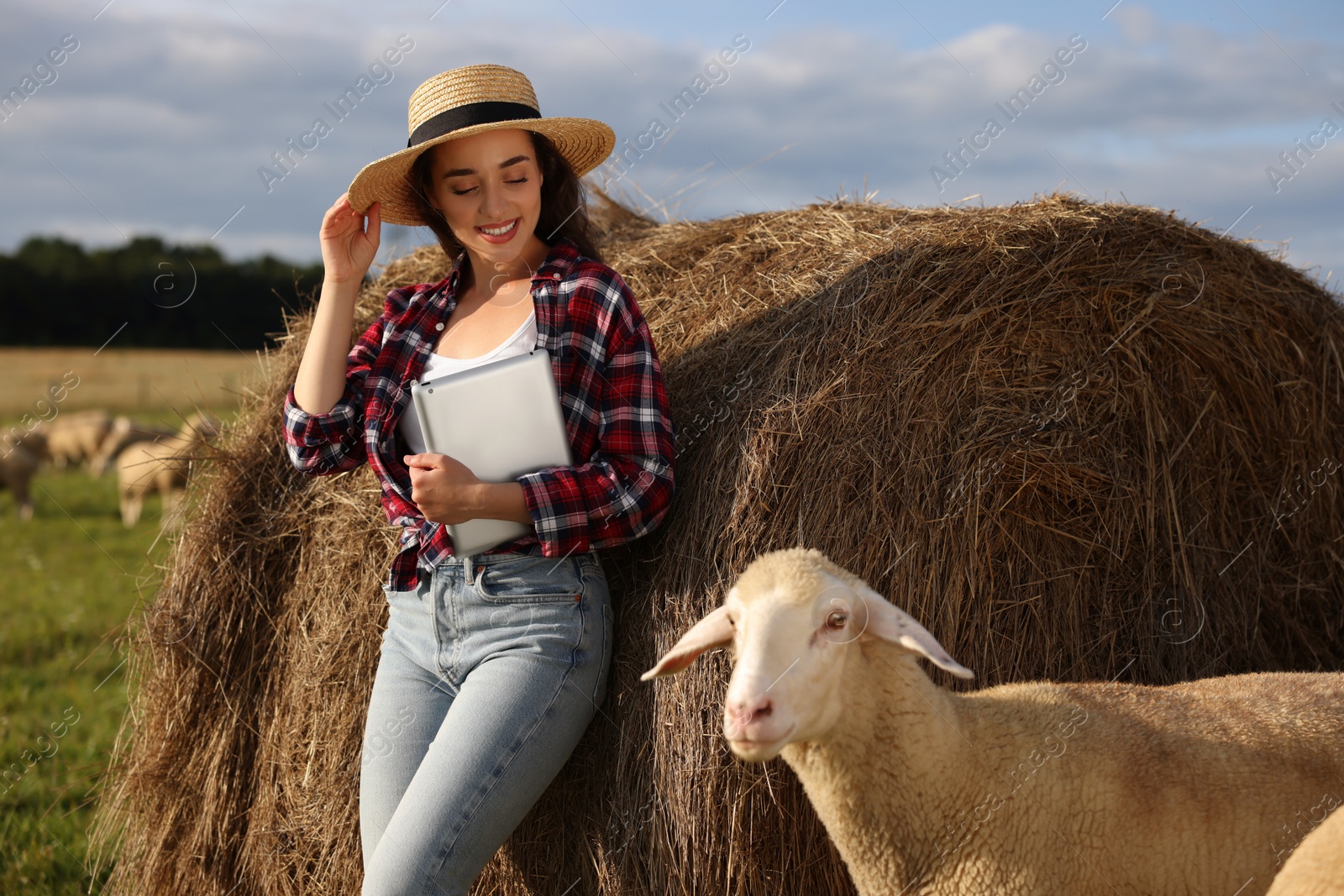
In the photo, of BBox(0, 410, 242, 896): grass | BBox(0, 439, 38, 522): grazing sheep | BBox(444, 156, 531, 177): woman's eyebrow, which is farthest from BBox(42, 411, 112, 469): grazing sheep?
BBox(444, 156, 531, 177): woman's eyebrow

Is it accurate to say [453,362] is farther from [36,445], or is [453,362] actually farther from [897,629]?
[36,445]

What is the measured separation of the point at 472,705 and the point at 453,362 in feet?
3.22

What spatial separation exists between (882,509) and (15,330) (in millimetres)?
53094

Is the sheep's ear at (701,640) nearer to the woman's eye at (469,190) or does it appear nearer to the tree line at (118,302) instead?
the woman's eye at (469,190)

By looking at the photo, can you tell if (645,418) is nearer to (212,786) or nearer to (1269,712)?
(1269,712)

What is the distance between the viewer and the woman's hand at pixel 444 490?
2.67m

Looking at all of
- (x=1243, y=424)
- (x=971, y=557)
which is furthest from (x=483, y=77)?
(x=1243, y=424)

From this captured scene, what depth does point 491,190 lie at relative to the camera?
9.87 feet

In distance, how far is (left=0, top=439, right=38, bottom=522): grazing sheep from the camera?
15.1 meters

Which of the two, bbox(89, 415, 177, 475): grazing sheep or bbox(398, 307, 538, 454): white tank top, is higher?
bbox(89, 415, 177, 475): grazing sheep

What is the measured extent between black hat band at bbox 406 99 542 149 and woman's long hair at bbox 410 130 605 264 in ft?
0.34

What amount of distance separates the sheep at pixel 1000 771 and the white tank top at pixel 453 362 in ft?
3.23

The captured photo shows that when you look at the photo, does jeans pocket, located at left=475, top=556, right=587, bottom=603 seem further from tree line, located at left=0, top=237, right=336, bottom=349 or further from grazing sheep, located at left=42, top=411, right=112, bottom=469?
tree line, located at left=0, top=237, right=336, bottom=349

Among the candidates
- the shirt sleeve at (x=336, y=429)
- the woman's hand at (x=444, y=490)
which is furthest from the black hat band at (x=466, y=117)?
the woman's hand at (x=444, y=490)
